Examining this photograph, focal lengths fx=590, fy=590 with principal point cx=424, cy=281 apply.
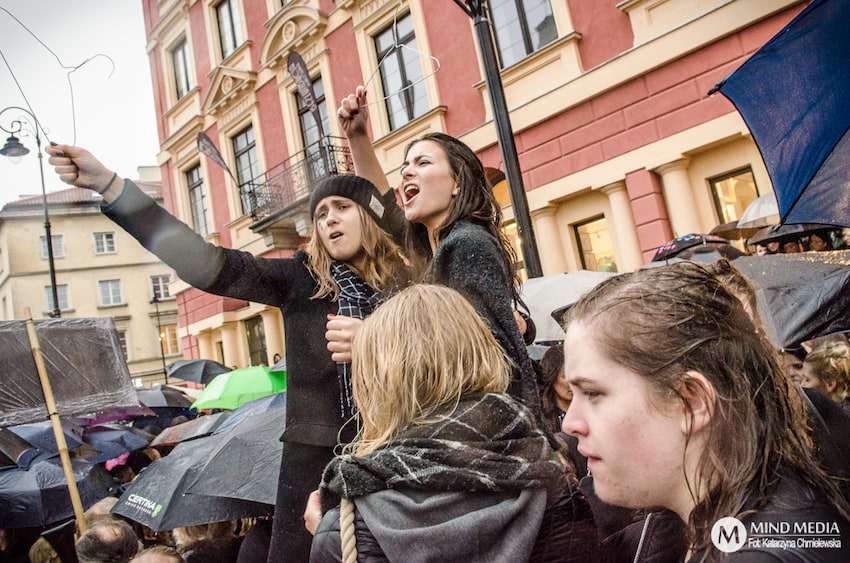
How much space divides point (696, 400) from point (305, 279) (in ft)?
4.29

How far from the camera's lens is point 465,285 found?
154 cm

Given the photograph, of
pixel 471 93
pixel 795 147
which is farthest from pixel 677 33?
pixel 795 147

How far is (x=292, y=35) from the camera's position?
42.1 feet

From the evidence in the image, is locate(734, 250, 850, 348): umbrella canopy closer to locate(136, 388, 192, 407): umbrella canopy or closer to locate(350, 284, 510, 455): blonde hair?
locate(350, 284, 510, 455): blonde hair

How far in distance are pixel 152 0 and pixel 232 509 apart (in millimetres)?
19350

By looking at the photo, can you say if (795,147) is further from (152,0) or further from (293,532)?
(152,0)

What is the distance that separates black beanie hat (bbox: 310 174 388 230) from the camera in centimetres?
205

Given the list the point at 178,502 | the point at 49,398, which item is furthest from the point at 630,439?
the point at 49,398

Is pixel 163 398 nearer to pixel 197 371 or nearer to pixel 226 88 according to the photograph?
pixel 197 371

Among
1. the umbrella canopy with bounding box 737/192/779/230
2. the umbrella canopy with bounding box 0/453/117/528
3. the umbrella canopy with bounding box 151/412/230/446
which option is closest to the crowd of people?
the umbrella canopy with bounding box 151/412/230/446

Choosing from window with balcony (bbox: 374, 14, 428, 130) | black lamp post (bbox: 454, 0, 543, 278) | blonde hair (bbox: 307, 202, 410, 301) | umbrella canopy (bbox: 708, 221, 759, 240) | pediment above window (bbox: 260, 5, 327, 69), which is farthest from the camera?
pediment above window (bbox: 260, 5, 327, 69)

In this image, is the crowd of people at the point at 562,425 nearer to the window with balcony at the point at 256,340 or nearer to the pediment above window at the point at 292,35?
the pediment above window at the point at 292,35

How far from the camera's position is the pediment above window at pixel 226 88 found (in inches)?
562

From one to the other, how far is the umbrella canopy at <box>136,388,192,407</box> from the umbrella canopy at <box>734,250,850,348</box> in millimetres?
8135
